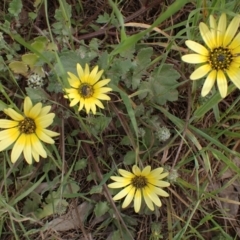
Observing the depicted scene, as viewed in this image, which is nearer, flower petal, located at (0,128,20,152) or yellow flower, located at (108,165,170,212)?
flower petal, located at (0,128,20,152)

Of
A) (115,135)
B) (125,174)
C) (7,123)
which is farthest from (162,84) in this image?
(7,123)

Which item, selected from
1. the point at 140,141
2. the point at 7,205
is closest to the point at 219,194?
the point at 140,141

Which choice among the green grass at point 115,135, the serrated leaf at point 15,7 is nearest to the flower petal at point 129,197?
the green grass at point 115,135

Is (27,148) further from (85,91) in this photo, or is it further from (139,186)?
(139,186)

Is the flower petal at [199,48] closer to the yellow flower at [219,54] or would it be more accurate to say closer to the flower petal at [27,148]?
the yellow flower at [219,54]

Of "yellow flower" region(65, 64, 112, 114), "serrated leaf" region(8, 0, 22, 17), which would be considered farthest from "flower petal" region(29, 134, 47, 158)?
"serrated leaf" region(8, 0, 22, 17)

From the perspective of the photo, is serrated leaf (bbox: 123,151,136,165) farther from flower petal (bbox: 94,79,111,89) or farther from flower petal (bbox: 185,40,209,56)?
flower petal (bbox: 185,40,209,56)
